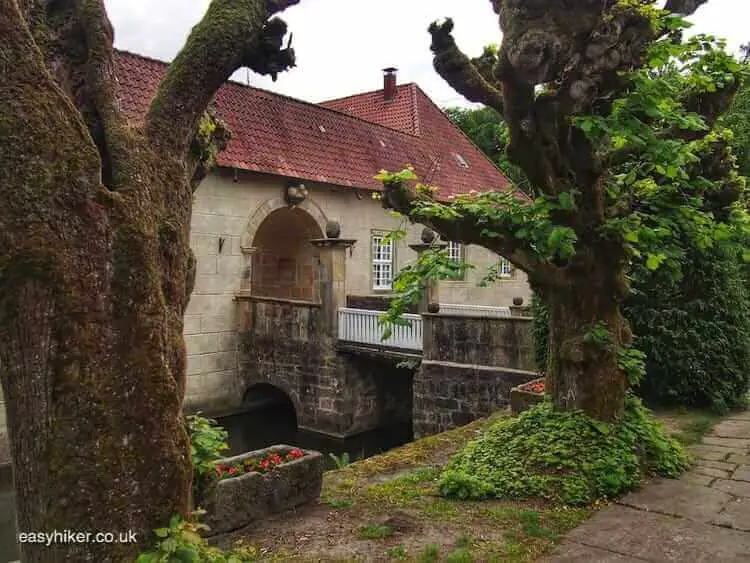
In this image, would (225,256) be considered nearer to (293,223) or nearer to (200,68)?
(293,223)

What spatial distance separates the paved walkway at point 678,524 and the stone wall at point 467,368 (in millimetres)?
4445

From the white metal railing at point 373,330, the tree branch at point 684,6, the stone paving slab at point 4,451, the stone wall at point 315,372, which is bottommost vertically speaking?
the stone paving slab at point 4,451

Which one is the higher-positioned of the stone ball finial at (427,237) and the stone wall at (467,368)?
the stone ball finial at (427,237)

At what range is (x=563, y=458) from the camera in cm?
561

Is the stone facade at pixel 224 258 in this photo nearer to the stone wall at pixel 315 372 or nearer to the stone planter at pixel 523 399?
the stone wall at pixel 315 372

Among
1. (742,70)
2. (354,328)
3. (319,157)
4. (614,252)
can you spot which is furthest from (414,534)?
(319,157)

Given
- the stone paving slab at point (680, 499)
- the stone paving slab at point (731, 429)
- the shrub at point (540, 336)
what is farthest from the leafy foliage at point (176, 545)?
the shrub at point (540, 336)

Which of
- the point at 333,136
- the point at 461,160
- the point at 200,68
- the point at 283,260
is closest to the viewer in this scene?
the point at 200,68

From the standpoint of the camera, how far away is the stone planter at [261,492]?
4652 mm

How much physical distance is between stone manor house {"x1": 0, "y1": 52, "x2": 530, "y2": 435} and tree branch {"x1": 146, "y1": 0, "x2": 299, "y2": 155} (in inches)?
334

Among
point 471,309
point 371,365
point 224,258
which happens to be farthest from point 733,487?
point 224,258

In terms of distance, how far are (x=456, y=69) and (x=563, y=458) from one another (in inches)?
143

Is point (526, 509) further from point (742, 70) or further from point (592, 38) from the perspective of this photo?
point (742, 70)

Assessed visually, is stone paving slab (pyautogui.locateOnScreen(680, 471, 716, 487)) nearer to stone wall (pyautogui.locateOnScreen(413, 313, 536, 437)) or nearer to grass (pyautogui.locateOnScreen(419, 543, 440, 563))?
grass (pyautogui.locateOnScreen(419, 543, 440, 563))
